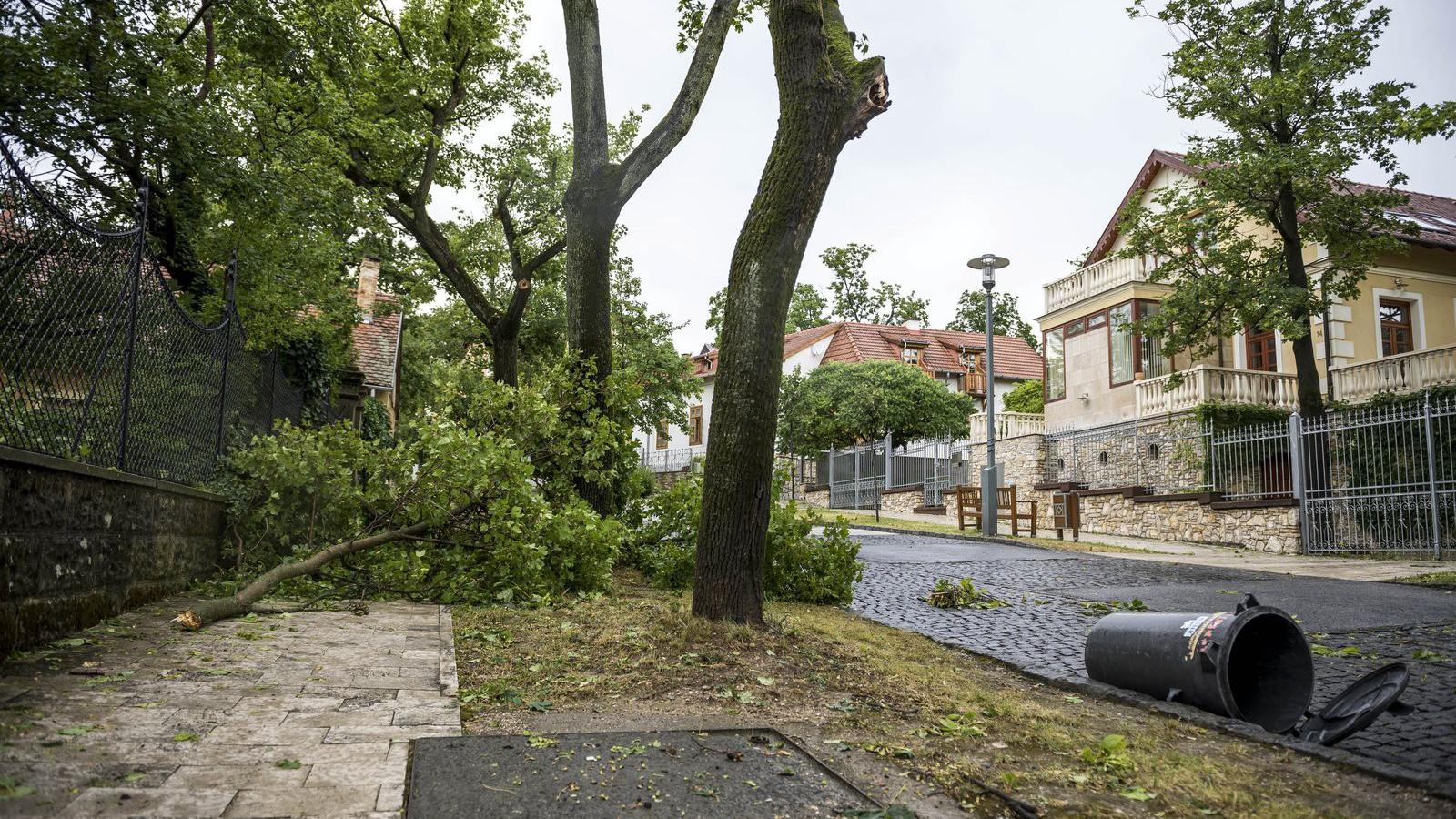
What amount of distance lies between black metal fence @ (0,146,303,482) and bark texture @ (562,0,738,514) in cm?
354

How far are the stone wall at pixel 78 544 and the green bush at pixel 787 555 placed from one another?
13.4 feet

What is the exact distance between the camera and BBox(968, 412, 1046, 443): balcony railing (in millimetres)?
27656

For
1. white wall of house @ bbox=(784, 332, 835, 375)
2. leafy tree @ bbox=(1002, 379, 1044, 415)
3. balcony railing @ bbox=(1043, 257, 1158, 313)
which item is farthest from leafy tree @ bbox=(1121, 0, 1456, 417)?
white wall of house @ bbox=(784, 332, 835, 375)

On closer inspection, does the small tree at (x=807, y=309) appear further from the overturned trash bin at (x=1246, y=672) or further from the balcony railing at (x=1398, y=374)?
the overturned trash bin at (x=1246, y=672)

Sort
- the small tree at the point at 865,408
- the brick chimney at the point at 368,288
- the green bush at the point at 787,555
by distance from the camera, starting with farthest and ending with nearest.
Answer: the small tree at the point at 865,408 → the brick chimney at the point at 368,288 → the green bush at the point at 787,555

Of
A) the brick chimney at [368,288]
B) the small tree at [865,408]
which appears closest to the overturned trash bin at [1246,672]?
the small tree at [865,408]

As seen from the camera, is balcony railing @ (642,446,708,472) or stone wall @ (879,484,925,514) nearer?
stone wall @ (879,484,925,514)

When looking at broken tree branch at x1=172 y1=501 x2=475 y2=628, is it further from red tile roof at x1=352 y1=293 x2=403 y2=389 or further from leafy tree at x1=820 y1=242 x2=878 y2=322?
leafy tree at x1=820 y1=242 x2=878 y2=322

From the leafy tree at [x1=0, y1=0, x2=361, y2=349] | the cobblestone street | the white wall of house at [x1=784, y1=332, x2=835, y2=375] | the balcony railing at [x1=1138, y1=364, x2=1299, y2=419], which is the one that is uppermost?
the white wall of house at [x1=784, y1=332, x2=835, y2=375]

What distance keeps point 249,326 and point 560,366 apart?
201 inches

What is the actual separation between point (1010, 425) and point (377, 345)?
69.0ft

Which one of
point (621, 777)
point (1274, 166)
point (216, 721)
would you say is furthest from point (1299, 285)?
point (216, 721)

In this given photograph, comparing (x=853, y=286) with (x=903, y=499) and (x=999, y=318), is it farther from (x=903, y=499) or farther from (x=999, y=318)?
(x=903, y=499)

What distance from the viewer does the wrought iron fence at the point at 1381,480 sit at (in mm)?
14734
